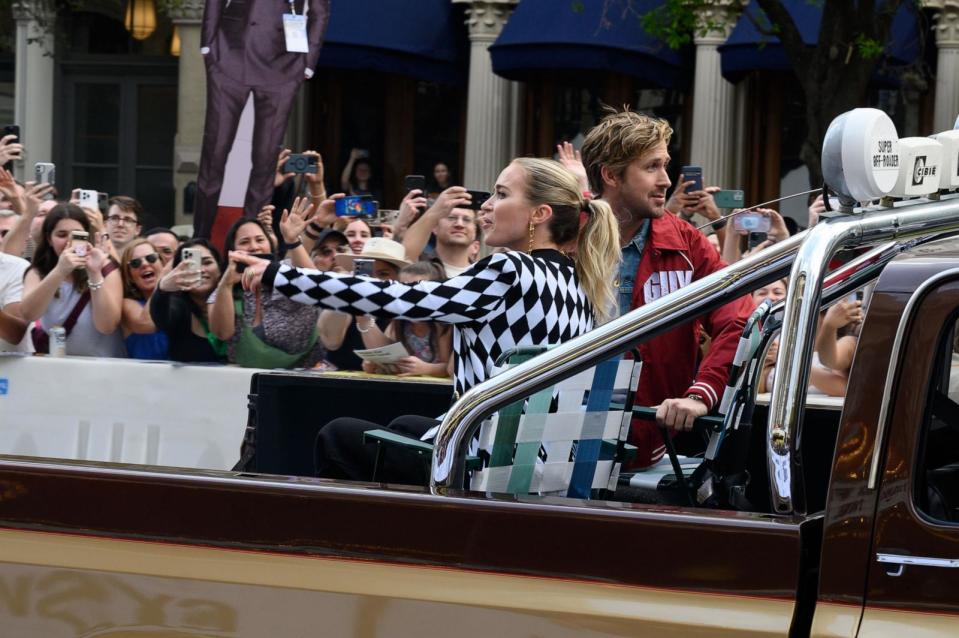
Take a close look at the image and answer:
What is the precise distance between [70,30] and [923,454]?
17.0m

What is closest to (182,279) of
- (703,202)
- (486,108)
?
(703,202)

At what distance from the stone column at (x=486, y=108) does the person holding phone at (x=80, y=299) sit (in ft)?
30.9

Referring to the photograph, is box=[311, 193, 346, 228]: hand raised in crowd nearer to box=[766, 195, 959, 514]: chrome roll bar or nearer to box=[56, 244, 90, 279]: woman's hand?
box=[56, 244, 90, 279]: woman's hand

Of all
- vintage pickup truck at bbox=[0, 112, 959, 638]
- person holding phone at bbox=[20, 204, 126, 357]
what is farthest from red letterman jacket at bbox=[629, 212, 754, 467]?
person holding phone at bbox=[20, 204, 126, 357]

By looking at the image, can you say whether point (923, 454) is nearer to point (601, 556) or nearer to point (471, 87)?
point (601, 556)

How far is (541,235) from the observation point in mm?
3955

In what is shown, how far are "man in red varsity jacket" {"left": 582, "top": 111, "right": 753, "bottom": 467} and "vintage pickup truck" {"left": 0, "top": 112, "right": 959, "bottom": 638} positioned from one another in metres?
1.22

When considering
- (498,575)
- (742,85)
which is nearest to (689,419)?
(498,575)

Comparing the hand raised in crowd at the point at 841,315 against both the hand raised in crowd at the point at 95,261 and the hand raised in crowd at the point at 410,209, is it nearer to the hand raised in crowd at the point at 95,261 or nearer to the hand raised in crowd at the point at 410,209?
the hand raised in crowd at the point at 410,209

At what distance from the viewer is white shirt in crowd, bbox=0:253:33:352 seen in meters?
6.64

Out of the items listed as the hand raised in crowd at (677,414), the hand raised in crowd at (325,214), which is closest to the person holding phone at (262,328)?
the hand raised in crowd at (325,214)

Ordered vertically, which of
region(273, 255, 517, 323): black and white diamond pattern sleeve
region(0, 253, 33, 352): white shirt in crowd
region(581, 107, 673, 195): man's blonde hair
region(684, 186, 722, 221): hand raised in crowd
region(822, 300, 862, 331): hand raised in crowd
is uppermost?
region(581, 107, 673, 195): man's blonde hair

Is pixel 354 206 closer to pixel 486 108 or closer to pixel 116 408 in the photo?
pixel 116 408

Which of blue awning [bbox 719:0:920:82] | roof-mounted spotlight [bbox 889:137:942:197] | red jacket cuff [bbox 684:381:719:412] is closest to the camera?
roof-mounted spotlight [bbox 889:137:942:197]
